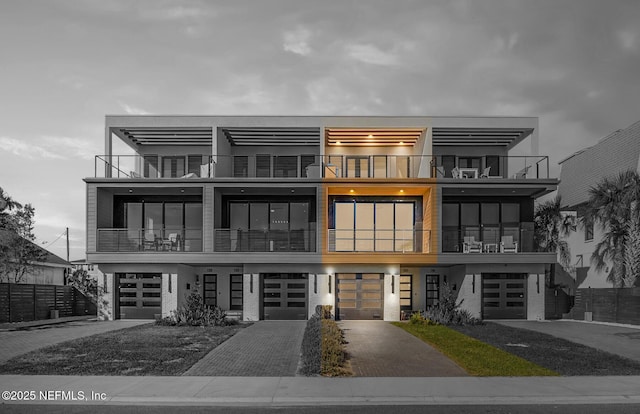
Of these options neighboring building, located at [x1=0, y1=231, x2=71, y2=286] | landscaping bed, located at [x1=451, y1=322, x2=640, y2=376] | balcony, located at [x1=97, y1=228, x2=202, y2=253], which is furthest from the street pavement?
neighboring building, located at [x1=0, y1=231, x2=71, y2=286]

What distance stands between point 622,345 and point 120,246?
2035cm

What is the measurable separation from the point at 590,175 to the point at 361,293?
17.0 m

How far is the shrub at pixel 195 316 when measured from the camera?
22703 millimetres

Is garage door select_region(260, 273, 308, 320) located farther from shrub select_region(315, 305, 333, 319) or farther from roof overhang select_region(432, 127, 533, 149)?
roof overhang select_region(432, 127, 533, 149)

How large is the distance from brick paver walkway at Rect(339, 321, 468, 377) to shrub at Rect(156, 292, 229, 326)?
5.52 metres

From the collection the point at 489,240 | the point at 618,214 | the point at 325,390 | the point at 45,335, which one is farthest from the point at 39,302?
the point at 618,214

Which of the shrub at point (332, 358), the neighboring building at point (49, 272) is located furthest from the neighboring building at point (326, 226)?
the neighboring building at point (49, 272)

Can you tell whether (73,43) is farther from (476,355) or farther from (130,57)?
(476,355)

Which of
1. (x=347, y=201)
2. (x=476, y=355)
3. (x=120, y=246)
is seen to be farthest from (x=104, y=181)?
(x=476, y=355)

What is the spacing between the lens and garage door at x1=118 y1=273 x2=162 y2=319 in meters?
26.2

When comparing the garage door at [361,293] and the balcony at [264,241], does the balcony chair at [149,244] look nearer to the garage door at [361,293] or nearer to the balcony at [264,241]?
the balcony at [264,241]

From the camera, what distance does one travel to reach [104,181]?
85.0 ft

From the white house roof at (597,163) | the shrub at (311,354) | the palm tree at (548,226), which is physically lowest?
the shrub at (311,354)

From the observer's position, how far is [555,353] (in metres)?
15.3
